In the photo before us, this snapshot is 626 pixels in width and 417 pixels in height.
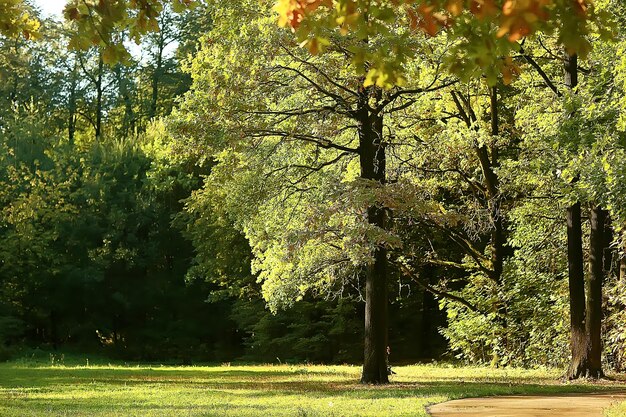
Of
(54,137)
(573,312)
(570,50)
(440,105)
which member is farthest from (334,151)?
(54,137)

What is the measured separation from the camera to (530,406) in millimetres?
11961

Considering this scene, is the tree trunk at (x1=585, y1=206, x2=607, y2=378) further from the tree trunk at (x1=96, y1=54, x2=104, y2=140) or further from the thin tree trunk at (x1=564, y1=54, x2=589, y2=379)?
the tree trunk at (x1=96, y1=54, x2=104, y2=140)

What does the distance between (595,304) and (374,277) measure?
4.41 metres

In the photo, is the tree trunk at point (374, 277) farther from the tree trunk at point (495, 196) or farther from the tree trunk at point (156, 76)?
the tree trunk at point (156, 76)

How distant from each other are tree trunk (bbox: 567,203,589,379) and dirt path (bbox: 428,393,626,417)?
3.63 metres

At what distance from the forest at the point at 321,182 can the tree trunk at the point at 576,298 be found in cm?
4

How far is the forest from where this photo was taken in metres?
8.79

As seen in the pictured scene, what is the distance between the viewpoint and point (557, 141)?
14.7 m

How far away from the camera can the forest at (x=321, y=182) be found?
8789 mm

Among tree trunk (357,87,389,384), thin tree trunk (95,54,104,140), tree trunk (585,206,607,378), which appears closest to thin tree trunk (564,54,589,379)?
tree trunk (585,206,607,378)

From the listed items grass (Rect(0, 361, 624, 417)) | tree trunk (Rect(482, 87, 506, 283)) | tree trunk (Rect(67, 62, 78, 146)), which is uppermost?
tree trunk (Rect(67, 62, 78, 146))

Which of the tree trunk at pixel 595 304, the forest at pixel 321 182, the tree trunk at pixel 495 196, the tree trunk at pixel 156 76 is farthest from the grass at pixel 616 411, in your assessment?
the tree trunk at pixel 156 76

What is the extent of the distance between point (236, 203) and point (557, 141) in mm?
6622

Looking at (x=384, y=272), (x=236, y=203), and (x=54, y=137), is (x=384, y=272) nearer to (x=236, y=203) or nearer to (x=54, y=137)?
(x=236, y=203)
